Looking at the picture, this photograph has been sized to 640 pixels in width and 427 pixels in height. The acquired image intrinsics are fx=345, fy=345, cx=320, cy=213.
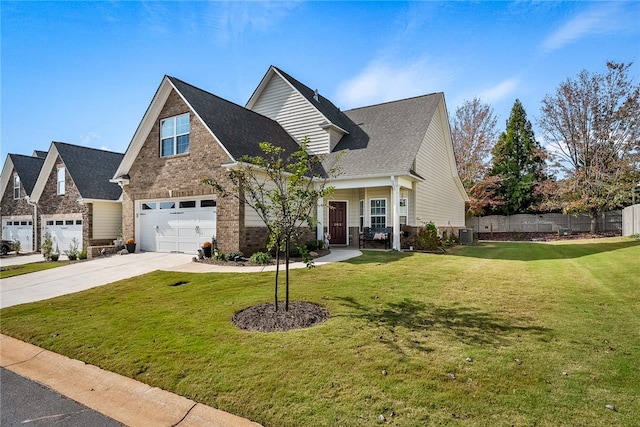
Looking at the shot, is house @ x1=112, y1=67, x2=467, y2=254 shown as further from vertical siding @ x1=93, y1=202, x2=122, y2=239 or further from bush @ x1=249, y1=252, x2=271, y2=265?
vertical siding @ x1=93, y1=202, x2=122, y2=239

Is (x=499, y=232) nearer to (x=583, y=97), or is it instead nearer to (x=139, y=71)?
(x=583, y=97)

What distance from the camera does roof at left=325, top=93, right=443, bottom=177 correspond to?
14633 millimetres

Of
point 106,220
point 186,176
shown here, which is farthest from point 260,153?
point 106,220

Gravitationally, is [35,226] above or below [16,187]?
below

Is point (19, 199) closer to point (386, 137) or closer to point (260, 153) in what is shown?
point (260, 153)

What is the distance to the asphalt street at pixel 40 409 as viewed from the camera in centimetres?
338

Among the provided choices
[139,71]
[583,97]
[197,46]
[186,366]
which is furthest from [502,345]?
[583,97]

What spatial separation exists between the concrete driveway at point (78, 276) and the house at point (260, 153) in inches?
54.8

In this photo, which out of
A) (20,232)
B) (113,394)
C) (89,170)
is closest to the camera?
(113,394)

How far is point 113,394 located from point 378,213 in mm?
13307

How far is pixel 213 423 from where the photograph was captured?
→ 319 cm

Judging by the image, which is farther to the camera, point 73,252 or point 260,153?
point 73,252

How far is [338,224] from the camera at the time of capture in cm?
1694

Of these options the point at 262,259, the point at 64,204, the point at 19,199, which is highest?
the point at 19,199
